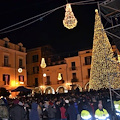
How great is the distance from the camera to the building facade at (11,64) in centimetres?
2545

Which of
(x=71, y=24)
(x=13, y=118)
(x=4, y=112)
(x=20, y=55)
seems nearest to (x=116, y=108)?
(x=13, y=118)

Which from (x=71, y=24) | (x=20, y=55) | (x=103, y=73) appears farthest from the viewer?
(x=20, y=55)

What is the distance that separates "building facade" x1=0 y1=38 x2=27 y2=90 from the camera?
25453 mm

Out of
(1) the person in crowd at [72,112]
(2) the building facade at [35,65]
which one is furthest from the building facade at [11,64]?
(1) the person in crowd at [72,112]

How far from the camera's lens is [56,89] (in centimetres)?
3331

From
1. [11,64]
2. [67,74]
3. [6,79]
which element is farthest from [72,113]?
[67,74]

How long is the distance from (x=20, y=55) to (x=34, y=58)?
639cm

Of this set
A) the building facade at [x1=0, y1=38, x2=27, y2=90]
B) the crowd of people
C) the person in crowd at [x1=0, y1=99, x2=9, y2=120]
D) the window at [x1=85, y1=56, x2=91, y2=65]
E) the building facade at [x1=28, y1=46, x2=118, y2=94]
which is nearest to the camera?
the crowd of people

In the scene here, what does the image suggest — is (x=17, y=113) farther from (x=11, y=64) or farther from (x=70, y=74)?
(x=70, y=74)

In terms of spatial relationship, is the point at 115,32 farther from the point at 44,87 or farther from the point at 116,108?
the point at 44,87

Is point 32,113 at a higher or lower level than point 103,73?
lower

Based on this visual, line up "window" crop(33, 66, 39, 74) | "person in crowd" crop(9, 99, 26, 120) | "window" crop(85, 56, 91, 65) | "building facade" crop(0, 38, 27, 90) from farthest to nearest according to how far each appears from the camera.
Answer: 1. "window" crop(33, 66, 39, 74)
2. "window" crop(85, 56, 91, 65)
3. "building facade" crop(0, 38, 27, 90)
4. "person in crowd" crop(9, 99, 26, 120)

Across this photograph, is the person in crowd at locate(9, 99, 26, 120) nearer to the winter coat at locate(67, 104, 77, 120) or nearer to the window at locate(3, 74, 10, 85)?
the winter coat at locate(67, 104, 77, 120)

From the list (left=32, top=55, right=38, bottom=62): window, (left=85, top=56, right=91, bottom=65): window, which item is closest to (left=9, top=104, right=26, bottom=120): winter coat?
(left=85, top=56, right=91, bottom=65): window
